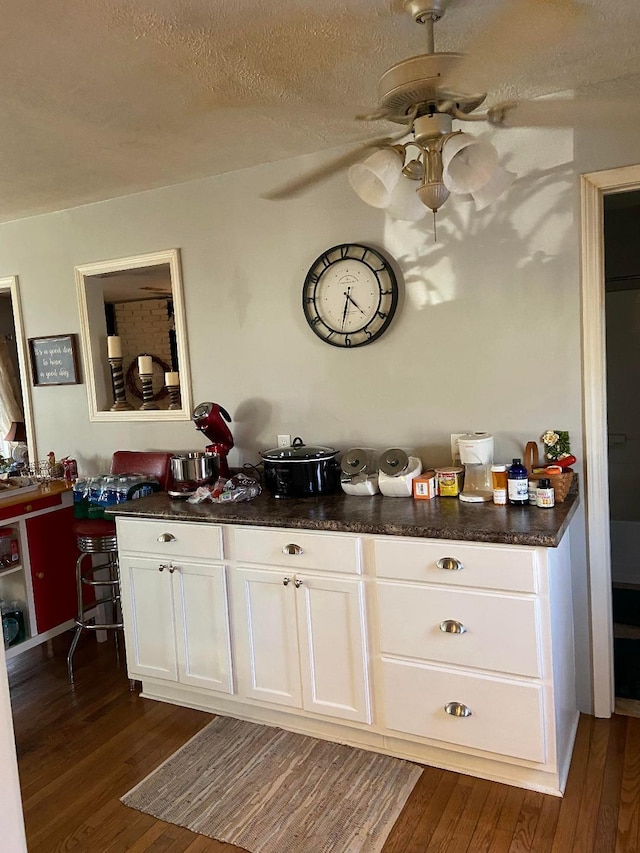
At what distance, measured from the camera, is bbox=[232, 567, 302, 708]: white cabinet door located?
2486mm

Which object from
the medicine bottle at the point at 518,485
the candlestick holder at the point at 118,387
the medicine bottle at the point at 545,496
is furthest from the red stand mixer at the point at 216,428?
the medicine bottle at the point at 545,496

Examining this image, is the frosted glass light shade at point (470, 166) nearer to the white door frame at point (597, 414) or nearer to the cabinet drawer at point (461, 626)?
the white door frame at point (597, 414)

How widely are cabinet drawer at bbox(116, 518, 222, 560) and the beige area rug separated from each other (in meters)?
0.75

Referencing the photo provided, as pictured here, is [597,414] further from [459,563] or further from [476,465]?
[459,563]

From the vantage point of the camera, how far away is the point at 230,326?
323cm

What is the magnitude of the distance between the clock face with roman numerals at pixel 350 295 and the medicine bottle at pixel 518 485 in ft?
2.92

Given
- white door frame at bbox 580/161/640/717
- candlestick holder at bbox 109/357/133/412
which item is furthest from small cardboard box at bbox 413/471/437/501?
candlestick holder at bbox 109/357/133/412

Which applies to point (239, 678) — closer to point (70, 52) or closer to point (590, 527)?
point (590, 527)

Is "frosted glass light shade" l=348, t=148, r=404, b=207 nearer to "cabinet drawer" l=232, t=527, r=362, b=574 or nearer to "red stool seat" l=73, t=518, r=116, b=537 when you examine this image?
"cabinet drawer" l=232, t=527, r=362, b=574

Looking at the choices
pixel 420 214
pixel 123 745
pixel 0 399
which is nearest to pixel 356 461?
pixel 420 214

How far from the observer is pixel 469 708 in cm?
217

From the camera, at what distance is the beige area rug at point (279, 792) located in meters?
2.00

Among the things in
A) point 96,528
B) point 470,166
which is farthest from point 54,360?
point 470,166

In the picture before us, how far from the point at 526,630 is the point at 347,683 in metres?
0.72
